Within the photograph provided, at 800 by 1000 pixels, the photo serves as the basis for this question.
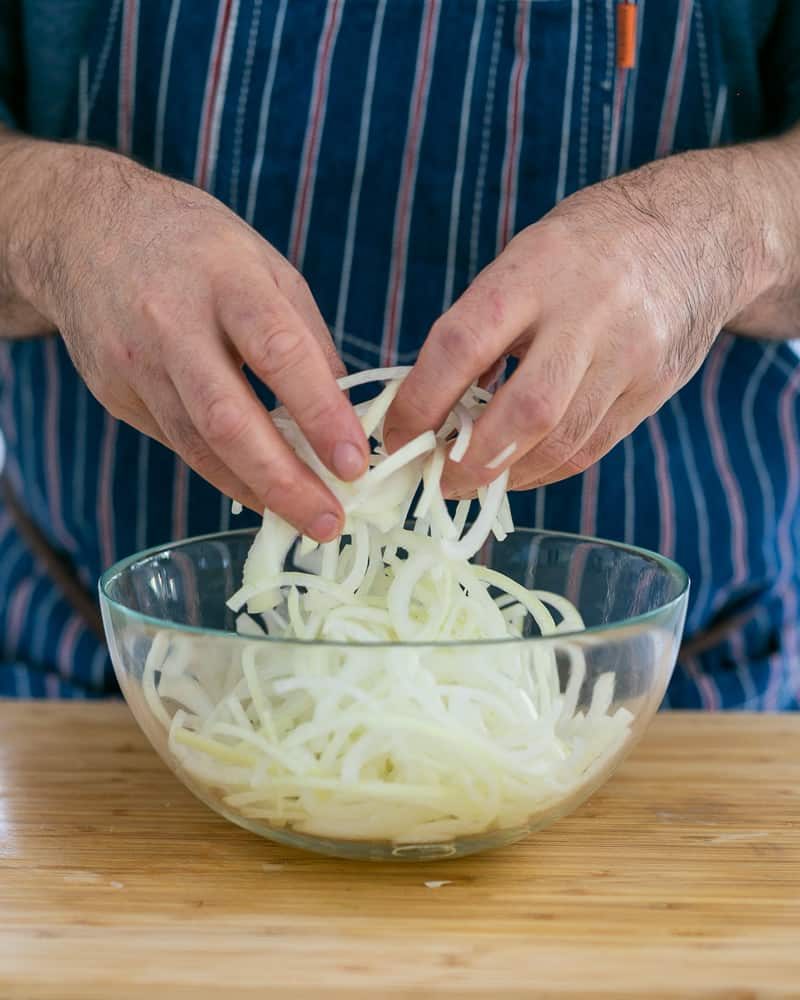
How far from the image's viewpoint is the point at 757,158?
1173 mm

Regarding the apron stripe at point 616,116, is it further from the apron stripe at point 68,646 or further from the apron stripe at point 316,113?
the apron stripe at point 68,646

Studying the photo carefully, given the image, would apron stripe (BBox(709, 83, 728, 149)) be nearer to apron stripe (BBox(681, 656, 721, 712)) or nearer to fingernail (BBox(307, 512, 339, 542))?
apron stripe (BBox(681, 656, 721, 712))

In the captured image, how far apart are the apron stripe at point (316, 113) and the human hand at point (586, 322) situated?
39 cm

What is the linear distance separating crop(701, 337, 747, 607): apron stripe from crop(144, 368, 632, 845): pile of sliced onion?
508mm

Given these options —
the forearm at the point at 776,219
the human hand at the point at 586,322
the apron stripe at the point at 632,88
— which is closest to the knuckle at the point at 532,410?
the human hand at the point at 586,322

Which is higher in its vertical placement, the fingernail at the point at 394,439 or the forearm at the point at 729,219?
the forearm at the point at 729,219

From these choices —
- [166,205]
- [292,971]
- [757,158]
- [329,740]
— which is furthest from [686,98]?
[292,971]

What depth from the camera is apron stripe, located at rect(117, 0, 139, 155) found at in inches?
53.1

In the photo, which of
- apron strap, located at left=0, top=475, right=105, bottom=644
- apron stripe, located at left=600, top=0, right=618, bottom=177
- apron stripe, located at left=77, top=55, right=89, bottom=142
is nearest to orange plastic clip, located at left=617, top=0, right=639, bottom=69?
apron stripe, located at left=600, top=0, right=618, bottom=177

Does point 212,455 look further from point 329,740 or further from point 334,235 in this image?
point 334,235

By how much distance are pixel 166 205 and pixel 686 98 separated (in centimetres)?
63

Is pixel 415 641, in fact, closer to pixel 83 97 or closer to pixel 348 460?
pixel 348 460

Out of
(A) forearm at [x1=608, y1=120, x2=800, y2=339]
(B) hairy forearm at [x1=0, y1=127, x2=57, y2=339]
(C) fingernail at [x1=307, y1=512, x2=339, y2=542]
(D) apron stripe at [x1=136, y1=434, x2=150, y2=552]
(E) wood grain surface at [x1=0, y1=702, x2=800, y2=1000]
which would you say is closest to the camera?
(E) wood grain surface at [x1=0, y1=702, x2=800, y2=1000]

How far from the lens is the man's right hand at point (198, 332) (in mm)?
839
